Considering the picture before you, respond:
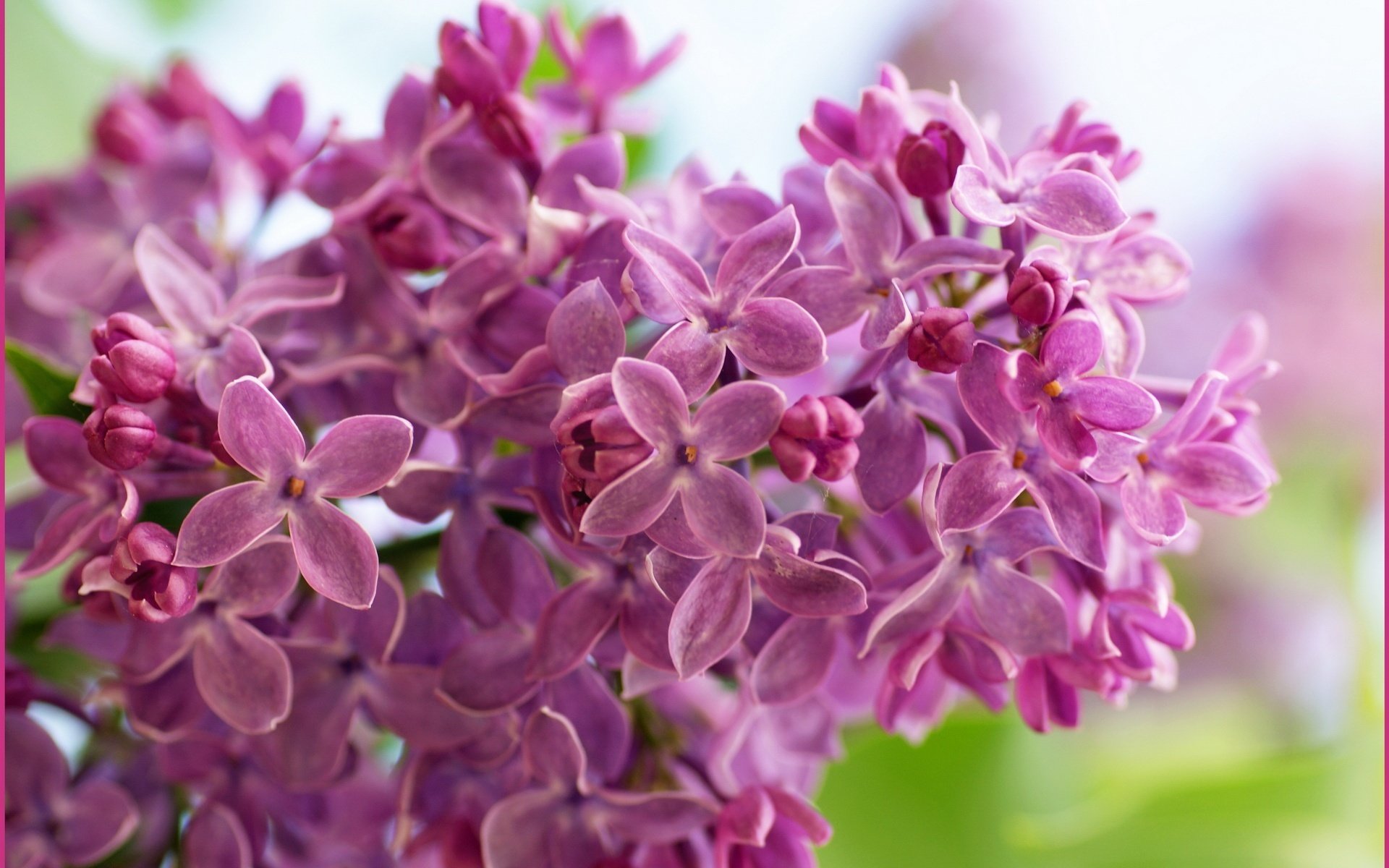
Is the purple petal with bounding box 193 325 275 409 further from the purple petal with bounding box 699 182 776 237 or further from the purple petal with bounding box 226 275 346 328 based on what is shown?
the purple petal with bounding box 699 182 776 237

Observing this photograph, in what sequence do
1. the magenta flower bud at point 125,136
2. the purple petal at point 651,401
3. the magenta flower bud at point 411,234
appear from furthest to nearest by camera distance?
the magenta flower bud at point 125,136 → the magenta flower bud at point 411,234 → the purple petal at point 651,401

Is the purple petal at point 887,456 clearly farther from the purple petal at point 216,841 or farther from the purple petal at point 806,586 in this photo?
the purple petal at point 216,841

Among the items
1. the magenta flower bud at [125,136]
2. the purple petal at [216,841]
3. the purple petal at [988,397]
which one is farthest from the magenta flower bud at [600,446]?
the magenta flower bud at [125,136]

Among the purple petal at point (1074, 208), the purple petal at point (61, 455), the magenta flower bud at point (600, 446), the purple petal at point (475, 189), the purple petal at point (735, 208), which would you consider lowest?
the purple petal at point (61, 455)

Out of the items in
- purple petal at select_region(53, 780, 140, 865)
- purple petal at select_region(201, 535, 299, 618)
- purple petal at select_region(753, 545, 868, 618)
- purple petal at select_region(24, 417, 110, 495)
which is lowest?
purple petal at select_region(53, 780, 140, 865)

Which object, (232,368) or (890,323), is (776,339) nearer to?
(890,323)

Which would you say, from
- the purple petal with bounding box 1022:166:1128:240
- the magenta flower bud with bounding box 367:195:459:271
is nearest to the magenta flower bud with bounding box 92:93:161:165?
the magenta flower bud with bounding box 367:195:459:271
